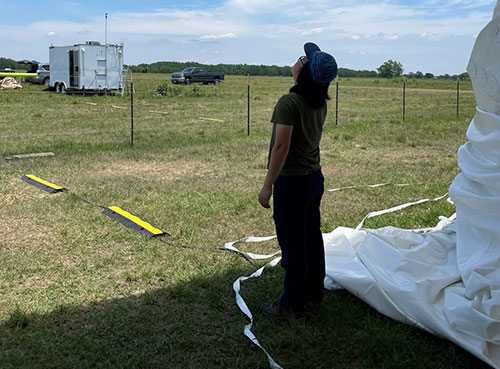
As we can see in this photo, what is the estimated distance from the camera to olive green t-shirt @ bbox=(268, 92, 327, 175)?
3.14 meters

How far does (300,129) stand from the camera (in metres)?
3.22

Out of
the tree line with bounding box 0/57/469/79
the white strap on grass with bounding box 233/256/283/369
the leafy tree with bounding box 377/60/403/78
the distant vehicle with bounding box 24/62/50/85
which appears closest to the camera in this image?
the white strap on grass with bounding box 233/256/283/369

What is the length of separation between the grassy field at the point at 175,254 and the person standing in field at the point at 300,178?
0.24m

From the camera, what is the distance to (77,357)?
3.13 meters

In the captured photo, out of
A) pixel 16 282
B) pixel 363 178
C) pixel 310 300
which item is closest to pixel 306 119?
pixel 310 300

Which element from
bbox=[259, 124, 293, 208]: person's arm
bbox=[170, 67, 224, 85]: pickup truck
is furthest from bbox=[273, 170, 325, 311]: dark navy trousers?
bbox=[170, 67, 224, 85]: pickup truck

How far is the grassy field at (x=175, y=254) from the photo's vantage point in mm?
3205

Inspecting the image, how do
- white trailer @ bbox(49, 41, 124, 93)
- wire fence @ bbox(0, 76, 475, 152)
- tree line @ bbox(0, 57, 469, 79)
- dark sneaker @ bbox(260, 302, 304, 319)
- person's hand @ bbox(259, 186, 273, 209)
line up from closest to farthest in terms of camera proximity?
person's hand @ bbox(259, 186, 273, 209)
dark sneaker @ bbox(260, 302, 304, 319)
wire fence @ bbox(0, 76, 475, 152)
white trailer @ bbox(49, 41, 124, 93)
tree line @ bbox(0, 57, 469, 79)

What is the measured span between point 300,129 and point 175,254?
2.07 meters

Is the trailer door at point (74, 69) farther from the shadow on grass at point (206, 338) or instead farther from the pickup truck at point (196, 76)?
the shadow on grass at point (206, 338)

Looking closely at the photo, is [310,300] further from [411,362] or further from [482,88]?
[482,88]

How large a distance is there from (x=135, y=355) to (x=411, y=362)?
5.10 ft

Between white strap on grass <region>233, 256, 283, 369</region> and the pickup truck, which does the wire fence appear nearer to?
white strap on grass <region>233, 256, 283, 369</region>

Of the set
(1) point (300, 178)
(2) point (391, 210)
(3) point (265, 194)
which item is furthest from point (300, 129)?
(2) point (391, 210)
